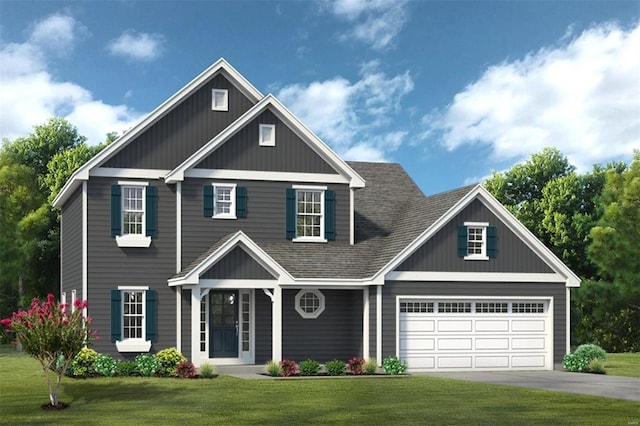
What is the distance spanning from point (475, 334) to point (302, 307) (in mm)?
5540

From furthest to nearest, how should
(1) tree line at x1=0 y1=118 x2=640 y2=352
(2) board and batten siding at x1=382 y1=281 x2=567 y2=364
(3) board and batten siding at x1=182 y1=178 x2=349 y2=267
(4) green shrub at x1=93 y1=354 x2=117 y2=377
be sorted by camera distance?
(1) tree line at x1=0 y1=118 x2=640 y2=352 < (3) board and batten siding at x1=182 y1=178 x2=349 y2=267 < (2) board and batten siding at x1=382 y1=281 x2=567 y2=364 < (4) green shrub at x1=93 y1=354 x2=117 y2=377

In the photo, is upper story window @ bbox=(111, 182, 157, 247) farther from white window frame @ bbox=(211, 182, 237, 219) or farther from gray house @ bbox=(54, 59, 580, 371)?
white window frame @ bbox=(211, 182, 237, 219)

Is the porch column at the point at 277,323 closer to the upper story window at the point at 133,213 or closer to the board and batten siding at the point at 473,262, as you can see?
the board and batten siding at the point at 473,262

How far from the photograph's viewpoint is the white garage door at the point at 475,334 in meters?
30.2

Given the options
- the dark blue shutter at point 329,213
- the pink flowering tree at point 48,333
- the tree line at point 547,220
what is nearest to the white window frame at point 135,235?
the dark blue shutter at point 329,213

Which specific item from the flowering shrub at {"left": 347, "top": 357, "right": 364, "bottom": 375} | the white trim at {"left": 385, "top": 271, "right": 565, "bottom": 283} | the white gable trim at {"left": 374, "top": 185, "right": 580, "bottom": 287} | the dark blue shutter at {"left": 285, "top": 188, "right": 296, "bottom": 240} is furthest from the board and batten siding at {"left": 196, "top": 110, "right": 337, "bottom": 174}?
the flowering shrub at {"left": 347, "top": 357, "right": 364, "bottom": 375}

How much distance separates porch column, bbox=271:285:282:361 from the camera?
29.2m

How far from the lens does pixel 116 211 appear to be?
30.3 metres

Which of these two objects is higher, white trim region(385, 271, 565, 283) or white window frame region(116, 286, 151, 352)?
white trim region(385, 271, 565, 283)

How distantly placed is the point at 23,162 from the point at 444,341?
2986 centimetres

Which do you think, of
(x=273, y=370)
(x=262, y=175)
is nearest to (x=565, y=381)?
(x=273, y=370)

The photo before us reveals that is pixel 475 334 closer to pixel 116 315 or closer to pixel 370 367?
pixel 370 367

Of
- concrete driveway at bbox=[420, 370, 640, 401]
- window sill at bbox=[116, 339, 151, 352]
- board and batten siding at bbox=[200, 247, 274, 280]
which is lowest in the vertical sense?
concrete driveway at bbox=[420, 370, 640, 401]

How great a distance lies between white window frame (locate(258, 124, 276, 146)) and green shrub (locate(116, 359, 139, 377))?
8409 mm
